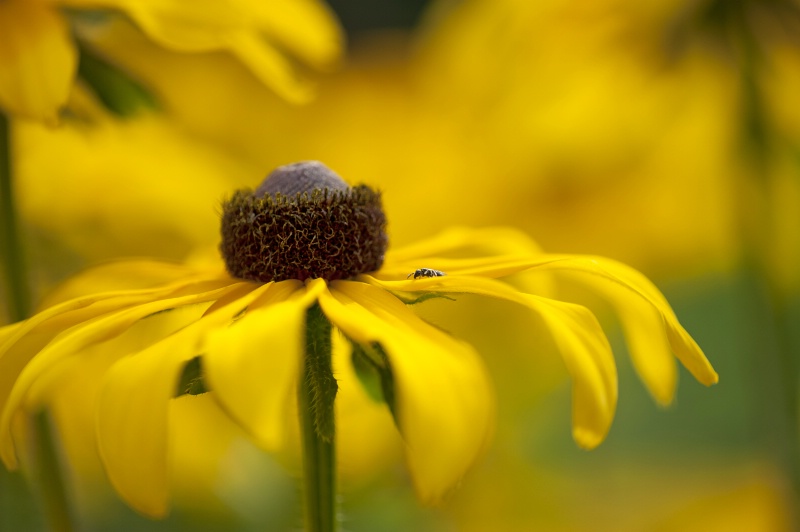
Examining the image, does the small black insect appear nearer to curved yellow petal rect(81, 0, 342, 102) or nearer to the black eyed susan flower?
the black eyed susan flower

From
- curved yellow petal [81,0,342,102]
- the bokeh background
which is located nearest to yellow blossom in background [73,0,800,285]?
the bokeh background

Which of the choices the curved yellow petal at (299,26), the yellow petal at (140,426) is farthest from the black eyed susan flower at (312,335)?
the curved yellow petal at (299,26)

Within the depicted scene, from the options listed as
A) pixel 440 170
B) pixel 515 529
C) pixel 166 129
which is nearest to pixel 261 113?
Result: pixel 440 170

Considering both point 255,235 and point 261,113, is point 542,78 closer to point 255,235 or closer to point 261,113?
point 255,235

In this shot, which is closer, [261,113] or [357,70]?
[261,113]

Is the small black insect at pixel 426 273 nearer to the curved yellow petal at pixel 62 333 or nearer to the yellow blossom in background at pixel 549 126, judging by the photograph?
the curved yellow petal at pixel 62 333

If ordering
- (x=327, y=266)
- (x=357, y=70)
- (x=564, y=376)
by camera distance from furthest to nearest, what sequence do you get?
1. (x=357, y=70)
2. (x=564, y=376)
3. (x=327, y=266)

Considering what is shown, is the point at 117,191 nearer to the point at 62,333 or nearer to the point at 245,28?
the point at 245,28
